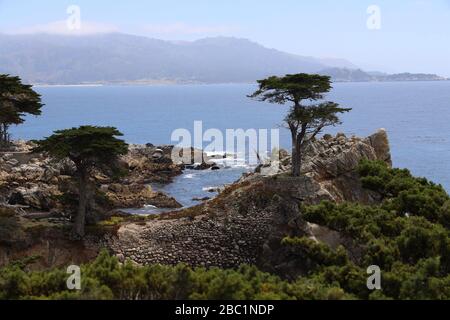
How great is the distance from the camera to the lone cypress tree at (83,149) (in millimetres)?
28516

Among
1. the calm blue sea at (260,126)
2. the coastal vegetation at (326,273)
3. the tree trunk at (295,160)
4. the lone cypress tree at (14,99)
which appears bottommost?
the calm blue sea at (260,126)

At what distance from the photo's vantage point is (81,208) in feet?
95.7

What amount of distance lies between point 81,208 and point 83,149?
290cm

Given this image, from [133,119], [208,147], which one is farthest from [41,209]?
[133,119]

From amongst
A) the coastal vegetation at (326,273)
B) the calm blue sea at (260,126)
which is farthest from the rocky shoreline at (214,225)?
the calm blue sea at (260,126)

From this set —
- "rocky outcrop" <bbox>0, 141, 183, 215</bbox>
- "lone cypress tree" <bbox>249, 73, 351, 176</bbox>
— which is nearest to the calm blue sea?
"rocky outcrop" <bbox>0, 141, 183, 215</bbox>

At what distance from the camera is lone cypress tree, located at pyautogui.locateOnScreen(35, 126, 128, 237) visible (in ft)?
93.6

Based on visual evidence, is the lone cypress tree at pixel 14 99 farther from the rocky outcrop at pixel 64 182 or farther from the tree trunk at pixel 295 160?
the tree trunk at pixel 295 160

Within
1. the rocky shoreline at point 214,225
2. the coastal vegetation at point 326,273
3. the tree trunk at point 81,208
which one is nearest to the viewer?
the coastal vegetation at point 326,273

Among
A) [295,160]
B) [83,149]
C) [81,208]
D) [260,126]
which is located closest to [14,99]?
[83,149]

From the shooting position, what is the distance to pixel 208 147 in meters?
89.1
